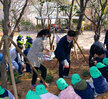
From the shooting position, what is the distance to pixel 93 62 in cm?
321

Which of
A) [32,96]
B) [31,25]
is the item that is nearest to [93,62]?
[32,96]

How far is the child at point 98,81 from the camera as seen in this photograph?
2490mm

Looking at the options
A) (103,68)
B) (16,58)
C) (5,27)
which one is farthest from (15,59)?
(103,68)

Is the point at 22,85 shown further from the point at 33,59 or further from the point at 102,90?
the point at 102,90

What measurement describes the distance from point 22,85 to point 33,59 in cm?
98

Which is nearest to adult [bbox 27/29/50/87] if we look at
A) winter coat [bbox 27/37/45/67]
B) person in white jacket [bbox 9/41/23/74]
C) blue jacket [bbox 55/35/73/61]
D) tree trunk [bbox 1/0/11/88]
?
winter coat [bbox 27/37/45/67]

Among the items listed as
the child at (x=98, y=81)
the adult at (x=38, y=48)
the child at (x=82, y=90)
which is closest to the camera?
the child at (x=82, y=90)

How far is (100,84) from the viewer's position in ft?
8.43

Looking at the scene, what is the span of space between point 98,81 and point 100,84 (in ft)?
0.25

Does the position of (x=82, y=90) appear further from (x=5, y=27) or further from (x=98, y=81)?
(x=5, y=27)

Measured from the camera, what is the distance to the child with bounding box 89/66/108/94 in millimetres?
2490

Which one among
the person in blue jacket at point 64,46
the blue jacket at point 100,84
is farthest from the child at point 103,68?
the person in blue jacket at point 64,46

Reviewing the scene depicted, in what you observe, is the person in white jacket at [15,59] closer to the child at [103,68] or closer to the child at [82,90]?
the child at [103,68]

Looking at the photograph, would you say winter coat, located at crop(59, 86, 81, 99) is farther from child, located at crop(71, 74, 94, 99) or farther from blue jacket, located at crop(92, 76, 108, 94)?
blue jacket, located at crop(92, 76, 108, 94)
